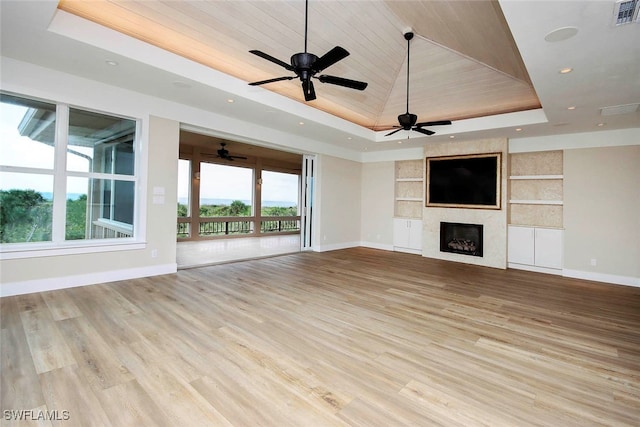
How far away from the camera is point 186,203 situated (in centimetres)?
989

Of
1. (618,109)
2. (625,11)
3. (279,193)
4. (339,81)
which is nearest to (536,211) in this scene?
(618,109)

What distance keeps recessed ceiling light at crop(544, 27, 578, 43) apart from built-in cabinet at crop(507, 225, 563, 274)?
15.2ft

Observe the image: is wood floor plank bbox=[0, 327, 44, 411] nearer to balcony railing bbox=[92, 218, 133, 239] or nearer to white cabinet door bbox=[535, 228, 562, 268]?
balcony railing bbox=[92, 218, 133, 239]

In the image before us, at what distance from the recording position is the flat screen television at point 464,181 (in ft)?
21.6

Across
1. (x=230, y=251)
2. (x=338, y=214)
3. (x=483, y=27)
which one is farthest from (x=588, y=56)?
(x=230, y=251)

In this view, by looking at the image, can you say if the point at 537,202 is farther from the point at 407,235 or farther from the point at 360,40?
the point at 360,40

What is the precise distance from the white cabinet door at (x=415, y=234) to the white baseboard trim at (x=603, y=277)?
3.04 meters

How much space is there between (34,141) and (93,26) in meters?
1.88

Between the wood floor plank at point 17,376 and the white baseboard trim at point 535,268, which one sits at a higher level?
the white baseboard trim at point 535,268

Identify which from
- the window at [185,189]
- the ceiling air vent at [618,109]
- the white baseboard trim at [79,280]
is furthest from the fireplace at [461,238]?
the window at [185,189]

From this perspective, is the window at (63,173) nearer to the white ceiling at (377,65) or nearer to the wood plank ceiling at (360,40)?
the white ceiling at (377,65)

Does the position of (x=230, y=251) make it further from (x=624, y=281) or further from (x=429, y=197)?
(x=624, y=281)

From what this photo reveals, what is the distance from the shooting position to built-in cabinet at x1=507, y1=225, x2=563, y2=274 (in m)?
5.97

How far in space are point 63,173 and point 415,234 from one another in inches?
291
